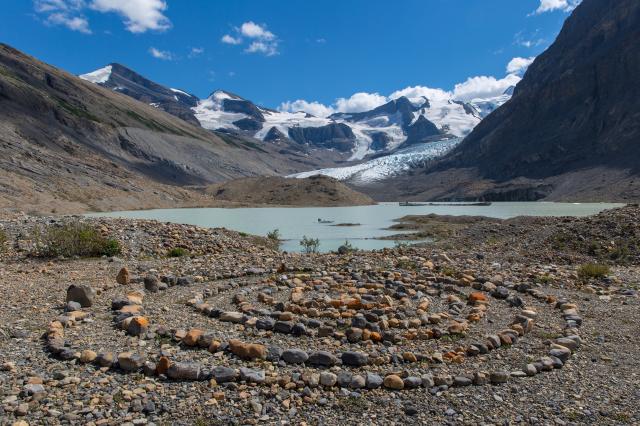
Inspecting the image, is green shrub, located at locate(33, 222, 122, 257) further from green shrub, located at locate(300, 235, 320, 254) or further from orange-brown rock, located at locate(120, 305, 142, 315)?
green shrub, located at locate(300, 235, 320, 254)

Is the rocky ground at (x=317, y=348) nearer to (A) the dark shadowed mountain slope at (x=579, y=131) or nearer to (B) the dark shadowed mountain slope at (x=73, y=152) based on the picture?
(B) the dark shadowed mountain slope at (x=73, y=152)

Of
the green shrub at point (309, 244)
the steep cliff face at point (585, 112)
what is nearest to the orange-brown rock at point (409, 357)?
the green shrub at point (309, 244)

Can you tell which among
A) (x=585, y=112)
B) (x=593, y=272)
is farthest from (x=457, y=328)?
(x=585, y=112)

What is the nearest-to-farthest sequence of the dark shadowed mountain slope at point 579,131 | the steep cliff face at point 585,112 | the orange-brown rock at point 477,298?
the orange-brown rock at point 477,298 < the dark shadowed mountain slope at point 579,131 < the steep cliff face at point 585,112

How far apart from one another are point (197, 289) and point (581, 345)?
8.40 meters

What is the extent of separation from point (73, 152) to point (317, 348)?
416 ft

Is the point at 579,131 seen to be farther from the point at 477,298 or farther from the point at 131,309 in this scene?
the point at 131,309

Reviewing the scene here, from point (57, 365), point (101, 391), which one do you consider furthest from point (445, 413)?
point (57, 365)

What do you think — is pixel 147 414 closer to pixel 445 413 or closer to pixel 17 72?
pixel 445 413

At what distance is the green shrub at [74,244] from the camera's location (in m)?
18.0

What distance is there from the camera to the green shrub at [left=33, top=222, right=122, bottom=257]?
18.0m

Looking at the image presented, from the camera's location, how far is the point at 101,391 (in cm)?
669

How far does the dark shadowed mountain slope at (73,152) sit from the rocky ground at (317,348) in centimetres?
6819

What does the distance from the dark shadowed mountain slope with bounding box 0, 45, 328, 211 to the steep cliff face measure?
10699 cm
